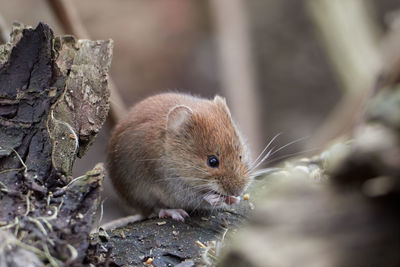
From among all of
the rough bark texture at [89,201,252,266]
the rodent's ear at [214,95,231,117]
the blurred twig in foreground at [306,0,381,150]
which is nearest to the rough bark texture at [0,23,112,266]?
the rough bark texture at [89,201,252,266]

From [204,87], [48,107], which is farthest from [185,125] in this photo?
[204,87]

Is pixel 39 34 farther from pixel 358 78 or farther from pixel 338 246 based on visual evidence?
pixel 358 78

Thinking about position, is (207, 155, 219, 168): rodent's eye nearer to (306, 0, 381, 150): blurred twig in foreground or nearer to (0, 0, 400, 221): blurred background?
(306, 0, 381, 150): blurred twig in foreground

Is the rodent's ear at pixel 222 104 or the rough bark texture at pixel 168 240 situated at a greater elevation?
the rodent's ear at pixel 222 104

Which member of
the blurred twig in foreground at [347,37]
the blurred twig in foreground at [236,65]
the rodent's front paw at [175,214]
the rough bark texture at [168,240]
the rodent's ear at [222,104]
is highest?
the blurred twig in foreground at [347,37]

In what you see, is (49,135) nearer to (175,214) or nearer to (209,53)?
(175,214)

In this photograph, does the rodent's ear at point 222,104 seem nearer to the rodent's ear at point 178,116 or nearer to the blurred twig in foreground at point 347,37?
the rodent's ear at point 178,116

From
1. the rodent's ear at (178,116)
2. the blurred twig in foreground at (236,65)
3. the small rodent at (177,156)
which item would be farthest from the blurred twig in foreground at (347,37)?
the rodent's ear at (178,116)
